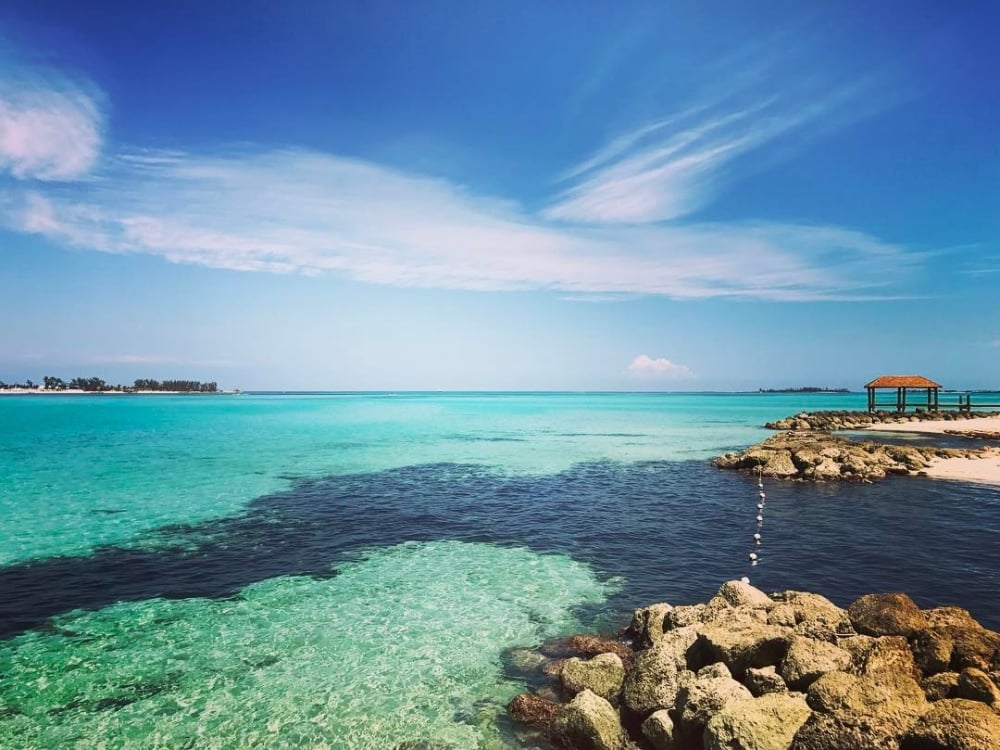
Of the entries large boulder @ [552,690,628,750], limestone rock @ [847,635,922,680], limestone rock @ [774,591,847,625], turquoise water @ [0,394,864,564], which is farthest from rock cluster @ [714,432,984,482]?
large boulder @ [552,690,628,750]

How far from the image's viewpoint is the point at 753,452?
41.7m

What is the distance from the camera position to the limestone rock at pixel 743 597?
12984mm

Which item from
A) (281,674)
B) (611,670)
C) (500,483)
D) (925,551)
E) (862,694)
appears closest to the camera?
(862,694)

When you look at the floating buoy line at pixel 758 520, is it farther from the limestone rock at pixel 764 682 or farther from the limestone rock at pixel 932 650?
the limestone rock at pixel 764 682

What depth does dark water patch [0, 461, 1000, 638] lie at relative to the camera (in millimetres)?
17422

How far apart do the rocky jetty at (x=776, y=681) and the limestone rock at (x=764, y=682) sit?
2 centimetres

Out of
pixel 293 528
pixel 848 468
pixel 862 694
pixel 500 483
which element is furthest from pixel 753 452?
pixel 862 694

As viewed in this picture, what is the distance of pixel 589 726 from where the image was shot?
372 inches

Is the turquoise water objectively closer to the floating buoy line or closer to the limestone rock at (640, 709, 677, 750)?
the floating buoy line

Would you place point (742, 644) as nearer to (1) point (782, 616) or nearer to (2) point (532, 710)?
(1) point (782, 616)

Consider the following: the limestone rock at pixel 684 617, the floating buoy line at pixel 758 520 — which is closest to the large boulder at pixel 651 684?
the limestone rock at pixel 684 617

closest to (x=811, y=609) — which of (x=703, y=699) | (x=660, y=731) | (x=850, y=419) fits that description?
(x=703, y=699)

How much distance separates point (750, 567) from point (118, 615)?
19.5 metres

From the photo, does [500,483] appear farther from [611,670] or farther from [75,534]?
[611,670]
